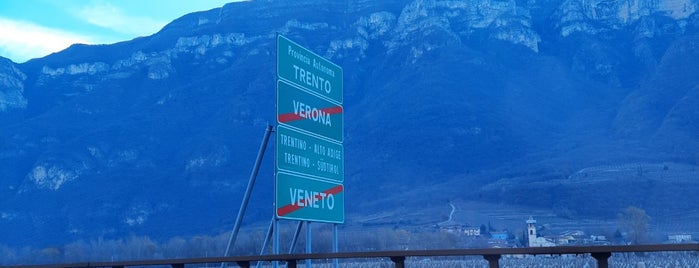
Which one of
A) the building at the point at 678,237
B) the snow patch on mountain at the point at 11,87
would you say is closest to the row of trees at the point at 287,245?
the building at the point at 678,237

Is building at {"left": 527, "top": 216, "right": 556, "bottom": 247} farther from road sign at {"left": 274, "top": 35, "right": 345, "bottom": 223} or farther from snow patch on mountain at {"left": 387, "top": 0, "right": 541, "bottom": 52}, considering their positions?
snow patch on mountain at {"left": 387, "top": 0, "right": 541, "bottom": 52}

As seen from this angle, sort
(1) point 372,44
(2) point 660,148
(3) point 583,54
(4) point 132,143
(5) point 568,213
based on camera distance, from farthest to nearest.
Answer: (1) point 372,44, (3) point 583,54, (4) point 132,143, (2) point 660,148, (5) point 568,213

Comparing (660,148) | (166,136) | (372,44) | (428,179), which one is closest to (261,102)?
(166,136)

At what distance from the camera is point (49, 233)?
11600cm

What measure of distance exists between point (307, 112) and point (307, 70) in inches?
23.6

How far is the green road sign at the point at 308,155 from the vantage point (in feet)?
40.4

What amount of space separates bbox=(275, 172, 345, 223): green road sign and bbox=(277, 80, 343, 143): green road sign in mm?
719

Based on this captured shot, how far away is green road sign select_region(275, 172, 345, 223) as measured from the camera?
12125mm

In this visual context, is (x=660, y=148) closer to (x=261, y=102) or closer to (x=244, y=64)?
(x=261, y=102)

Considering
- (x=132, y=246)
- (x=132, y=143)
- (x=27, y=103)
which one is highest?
(x=27, y=103)

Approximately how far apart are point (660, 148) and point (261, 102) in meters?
62.3

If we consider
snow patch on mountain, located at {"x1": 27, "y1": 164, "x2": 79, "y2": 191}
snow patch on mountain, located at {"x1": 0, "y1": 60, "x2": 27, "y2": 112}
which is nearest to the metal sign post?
snow patch on mountain, located at {"x1": 27, "y1": 164, "x2": 79, "y2": 191}

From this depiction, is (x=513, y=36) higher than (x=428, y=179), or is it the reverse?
(x=513, y=36)

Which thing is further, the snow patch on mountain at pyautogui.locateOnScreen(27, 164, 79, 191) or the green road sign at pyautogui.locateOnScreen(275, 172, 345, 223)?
the snow patch on mountain at pyautogui.locateOnScreen(27, 164, 79, 191)
